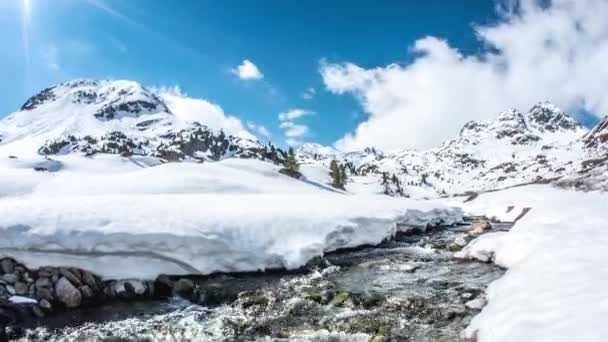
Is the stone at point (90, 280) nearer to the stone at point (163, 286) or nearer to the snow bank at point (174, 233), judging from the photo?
the snow bank at point (174, 233)

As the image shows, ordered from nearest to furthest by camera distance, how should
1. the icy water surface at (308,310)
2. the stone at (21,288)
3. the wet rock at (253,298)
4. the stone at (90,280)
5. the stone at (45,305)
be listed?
the icy water surface at (308,310), the stone at (45,305), the stone at (21,288), the wet rock at (253,298), the stone at (90,280)

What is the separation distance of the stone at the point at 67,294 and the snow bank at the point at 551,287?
1428cm

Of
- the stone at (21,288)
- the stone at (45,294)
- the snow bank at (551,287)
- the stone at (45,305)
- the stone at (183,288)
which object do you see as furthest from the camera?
the stone at (183,288)

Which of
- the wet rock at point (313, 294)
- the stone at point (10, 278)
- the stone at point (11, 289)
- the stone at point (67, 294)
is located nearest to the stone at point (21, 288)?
the stone at point (11, 289)

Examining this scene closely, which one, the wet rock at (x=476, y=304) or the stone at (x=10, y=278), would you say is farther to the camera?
the stone at (x=10, y=278)

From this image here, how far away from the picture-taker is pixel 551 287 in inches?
486

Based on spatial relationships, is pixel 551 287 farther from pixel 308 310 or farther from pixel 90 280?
pixel 90 280

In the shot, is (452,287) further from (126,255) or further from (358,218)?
(126,255)

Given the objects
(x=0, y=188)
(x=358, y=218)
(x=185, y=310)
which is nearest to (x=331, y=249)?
(x=358, y=218)

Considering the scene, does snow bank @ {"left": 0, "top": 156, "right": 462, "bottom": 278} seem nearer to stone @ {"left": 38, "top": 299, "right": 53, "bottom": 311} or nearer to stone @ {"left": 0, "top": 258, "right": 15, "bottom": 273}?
stone @ {"left": 0, "top": 258, "right": 15, "bottom": 273}

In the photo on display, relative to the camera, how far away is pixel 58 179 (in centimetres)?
4116

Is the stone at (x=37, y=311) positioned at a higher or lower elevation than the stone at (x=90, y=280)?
lower

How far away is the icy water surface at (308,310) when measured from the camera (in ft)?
46.5

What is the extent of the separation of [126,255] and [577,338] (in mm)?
16823
